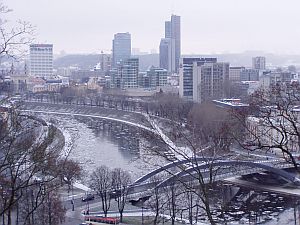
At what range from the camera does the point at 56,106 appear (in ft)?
53.8

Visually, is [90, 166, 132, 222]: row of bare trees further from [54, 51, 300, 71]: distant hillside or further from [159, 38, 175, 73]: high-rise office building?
[54, 51, 300, 71]: distant hillside

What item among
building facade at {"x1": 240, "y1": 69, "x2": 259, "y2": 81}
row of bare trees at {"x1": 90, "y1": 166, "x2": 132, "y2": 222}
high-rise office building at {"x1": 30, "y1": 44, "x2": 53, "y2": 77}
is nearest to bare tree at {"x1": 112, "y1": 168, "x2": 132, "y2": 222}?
row of bare trees at {"x1": 90, "y1": 166, "x2": 132, "y2": 222}

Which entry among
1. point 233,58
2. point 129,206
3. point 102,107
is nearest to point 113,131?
point 102,107

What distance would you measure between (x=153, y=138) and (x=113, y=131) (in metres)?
9.48

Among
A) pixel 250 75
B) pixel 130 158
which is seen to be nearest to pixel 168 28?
pixel 250 75

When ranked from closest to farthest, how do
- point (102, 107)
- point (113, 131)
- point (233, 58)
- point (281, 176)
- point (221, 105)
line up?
point (281, 176)
point (221, 105)
point (113, 131)
point (102, 107)
point (233, 58)

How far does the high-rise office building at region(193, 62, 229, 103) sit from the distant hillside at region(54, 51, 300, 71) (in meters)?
19.2

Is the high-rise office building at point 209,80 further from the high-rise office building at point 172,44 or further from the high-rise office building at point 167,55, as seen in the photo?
the high-rise office building at point 167,55

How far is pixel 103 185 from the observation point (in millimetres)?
5590

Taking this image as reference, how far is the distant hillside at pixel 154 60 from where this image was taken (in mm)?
38438

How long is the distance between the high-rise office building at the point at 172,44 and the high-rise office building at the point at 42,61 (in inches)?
229

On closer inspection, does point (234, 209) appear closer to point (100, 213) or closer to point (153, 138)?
point (100, 213)

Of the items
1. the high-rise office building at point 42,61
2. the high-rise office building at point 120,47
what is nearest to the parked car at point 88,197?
the high-rise office building at point 42,61

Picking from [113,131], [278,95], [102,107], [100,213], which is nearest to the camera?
[278,95]
